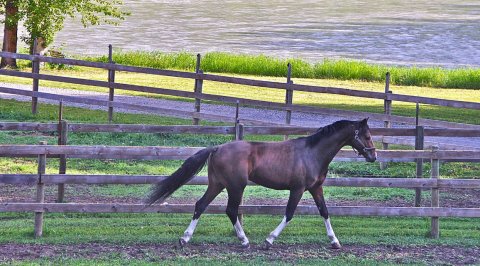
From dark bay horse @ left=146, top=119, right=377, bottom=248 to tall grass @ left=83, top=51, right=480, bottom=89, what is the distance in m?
24.9

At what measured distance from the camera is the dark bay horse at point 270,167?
36.6 ft

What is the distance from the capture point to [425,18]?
75.6 metres

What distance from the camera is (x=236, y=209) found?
1124 cm

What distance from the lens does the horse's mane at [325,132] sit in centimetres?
1156

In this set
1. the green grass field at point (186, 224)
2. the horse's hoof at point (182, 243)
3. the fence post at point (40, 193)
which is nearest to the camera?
the green grass field at point (186, 224)

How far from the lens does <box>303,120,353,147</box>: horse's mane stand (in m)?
11.6

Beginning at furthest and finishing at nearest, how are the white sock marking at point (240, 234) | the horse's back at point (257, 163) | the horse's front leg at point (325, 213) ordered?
the horse's front leg at point (325, 213) → the white sock marking at point (240, 234) → the horse's back at point (257, 163)

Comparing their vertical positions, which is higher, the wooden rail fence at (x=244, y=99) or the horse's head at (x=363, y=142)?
the wooden rail fence at (x=244, y=99)

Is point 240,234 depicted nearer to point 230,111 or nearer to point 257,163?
point 257,163

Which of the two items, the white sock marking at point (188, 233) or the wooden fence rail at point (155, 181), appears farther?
the wooden fence rail at point (155, 181)

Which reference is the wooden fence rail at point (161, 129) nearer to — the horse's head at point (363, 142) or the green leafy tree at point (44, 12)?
the horse's head at point (363, 142)

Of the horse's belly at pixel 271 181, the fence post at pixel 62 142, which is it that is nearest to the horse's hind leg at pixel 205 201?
the horse's belly at pixel 271 181

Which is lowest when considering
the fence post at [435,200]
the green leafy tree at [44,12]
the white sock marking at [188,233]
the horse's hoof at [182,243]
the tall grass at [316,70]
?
the horse's hoof at [182,243]

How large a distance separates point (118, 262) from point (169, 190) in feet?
4.07
